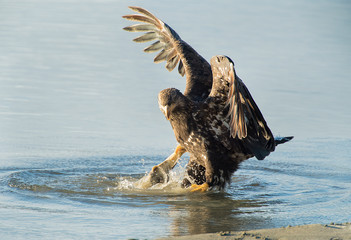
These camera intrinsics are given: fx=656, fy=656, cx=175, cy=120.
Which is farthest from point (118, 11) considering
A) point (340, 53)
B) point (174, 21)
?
point (340, 53)

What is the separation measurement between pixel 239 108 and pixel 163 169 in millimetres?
1316

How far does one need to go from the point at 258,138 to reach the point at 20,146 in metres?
2.83

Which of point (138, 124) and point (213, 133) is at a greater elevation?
point (213, 133)

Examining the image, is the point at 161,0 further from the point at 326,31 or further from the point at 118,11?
the point at 326,31

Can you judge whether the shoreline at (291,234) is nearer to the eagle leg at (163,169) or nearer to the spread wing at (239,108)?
the spread wing at (239,108)

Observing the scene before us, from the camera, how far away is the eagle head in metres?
6.45

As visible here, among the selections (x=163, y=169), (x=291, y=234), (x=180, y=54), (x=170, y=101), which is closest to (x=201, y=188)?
(x=163, y=169)

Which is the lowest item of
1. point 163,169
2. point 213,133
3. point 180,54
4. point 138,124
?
point 163,169

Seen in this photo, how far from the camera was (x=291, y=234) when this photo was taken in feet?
14.1

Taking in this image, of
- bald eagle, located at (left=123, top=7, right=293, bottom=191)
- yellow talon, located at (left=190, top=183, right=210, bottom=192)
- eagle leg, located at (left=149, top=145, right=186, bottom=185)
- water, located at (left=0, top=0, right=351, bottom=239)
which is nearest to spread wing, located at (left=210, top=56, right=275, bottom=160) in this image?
bald eagle, located at (left=123, top=7, right=293, bottom=191)

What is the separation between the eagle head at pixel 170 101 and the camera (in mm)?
6445

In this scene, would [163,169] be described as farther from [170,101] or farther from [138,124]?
[138,124]

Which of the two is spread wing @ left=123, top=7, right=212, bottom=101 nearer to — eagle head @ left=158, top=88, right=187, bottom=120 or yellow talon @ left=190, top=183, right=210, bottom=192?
eagle head @ left=158, top=88, right=187, bottom=120

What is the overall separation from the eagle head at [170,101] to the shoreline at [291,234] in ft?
7.47
